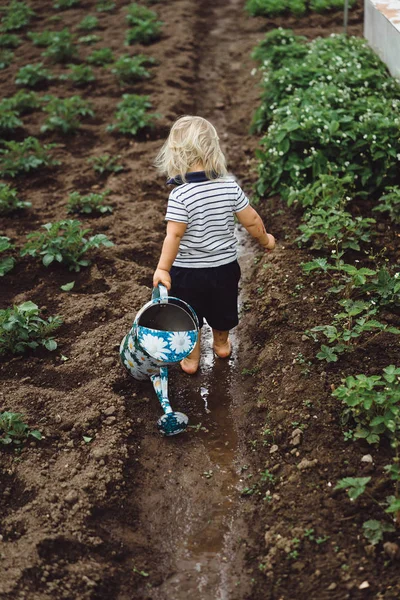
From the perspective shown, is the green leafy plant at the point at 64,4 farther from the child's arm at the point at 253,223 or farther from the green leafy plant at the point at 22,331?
the child's arm at the point at 253,223

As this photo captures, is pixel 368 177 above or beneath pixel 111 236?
above

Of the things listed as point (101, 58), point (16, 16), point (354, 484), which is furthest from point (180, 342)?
point (16, 16)

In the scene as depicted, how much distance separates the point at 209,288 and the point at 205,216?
451 mm

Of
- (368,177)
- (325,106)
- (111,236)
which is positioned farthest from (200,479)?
Answer: (325,106)

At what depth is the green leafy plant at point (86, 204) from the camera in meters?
5.82

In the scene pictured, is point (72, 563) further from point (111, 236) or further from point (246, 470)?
point (111, 236)

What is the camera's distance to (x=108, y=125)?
756cm

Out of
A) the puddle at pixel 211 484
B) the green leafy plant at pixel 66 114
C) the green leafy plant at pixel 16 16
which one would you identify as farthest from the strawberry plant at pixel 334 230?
the green leafy plant at pixel 16 16

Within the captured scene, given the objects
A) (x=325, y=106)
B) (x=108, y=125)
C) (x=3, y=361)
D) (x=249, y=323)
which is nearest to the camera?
(x=3, y=361)

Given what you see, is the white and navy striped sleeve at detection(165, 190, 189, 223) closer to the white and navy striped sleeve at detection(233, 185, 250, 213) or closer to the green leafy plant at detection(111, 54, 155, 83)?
the white and navy striped sleeve at detection(233, 185, 250, 213)

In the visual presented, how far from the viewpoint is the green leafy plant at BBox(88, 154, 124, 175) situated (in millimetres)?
6598

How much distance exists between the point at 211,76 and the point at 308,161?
435cm

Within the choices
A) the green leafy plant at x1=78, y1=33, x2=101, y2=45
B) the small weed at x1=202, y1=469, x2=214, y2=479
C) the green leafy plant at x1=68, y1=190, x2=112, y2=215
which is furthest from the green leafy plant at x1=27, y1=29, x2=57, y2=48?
the small weed at x1=202, y1=469, x2=214, y2=479

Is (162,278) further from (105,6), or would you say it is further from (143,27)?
(105,6)
